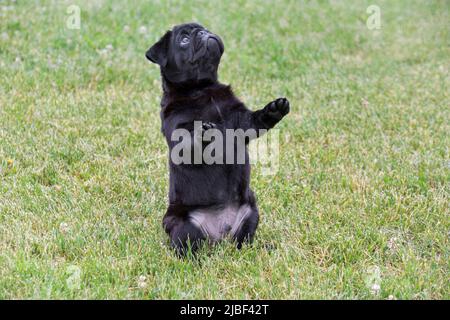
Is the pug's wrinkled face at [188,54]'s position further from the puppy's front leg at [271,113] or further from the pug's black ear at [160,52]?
the puppy's front leg at [271,113]

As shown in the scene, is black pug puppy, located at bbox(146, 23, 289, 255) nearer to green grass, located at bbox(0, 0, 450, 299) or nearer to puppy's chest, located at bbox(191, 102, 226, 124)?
puppy's chest, located at bbox(191, 102, 226, 124)

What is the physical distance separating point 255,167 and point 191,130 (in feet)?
6.60

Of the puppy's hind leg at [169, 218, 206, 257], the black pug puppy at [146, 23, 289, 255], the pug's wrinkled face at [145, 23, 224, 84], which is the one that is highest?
the pug's wrinkled face at [145, 23, 224, 84]

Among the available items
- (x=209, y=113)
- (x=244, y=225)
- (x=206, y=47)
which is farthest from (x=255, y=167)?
(x=206, y=47)

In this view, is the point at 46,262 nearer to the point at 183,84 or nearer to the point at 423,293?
the point at 183,84

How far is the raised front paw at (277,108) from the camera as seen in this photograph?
405cm

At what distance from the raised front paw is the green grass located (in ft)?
2.99

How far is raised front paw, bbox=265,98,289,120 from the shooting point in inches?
160

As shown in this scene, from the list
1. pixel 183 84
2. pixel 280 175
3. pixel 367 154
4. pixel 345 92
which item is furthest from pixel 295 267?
pixel 345 92

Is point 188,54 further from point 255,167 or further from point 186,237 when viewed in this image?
point 255,167

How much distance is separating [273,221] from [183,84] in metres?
1.29

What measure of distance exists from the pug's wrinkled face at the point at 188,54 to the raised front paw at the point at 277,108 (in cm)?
54

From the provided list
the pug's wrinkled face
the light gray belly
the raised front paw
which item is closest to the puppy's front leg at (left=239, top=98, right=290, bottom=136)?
the raised front paw
